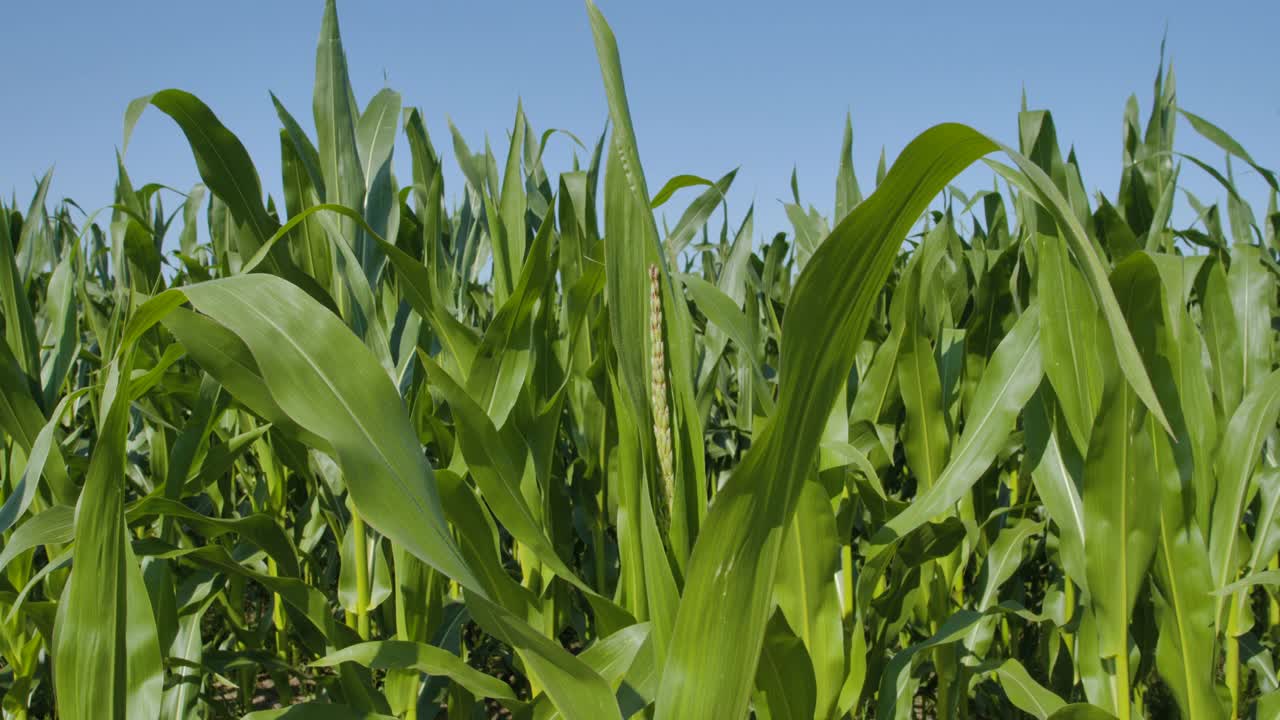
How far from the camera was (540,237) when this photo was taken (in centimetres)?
99

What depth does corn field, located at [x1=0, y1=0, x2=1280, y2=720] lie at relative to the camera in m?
0.59

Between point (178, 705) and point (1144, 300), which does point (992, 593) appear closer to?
point (1144, 300)

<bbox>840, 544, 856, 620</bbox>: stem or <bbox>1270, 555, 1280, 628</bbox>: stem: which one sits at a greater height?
<bbox>840, 544, 856, 620</bbox>: stem

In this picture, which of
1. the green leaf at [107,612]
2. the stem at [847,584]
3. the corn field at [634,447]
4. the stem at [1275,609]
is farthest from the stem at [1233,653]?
the green leaf at [107,612]

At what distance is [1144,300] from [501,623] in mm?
719

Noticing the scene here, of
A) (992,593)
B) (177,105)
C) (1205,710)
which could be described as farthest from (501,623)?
(992,593)

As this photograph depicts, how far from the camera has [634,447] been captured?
2.60 feet

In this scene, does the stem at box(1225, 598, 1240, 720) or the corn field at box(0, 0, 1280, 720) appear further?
the stem at box(1225, 598, 1240, 720)

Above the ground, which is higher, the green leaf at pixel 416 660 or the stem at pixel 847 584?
the stem at pixel 847 584

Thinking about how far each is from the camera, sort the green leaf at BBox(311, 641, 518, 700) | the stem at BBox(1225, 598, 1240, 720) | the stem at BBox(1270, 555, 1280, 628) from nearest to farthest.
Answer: the green leaf at BBox(311, 641, 518, 700) → the stem at BBox(1225, 598, 1240, 720) → the stem at BBox(1270, 555, 1280, 628)

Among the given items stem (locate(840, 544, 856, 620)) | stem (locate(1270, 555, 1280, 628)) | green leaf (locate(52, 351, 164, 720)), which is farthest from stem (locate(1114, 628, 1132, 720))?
green leaf (locate(52, 351, 164, 720))

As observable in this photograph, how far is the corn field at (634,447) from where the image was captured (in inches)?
23.1

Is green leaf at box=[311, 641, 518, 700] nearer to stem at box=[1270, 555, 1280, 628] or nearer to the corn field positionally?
the corn field

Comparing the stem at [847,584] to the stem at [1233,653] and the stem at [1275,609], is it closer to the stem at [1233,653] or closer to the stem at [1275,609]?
the stem at [1233,653]
